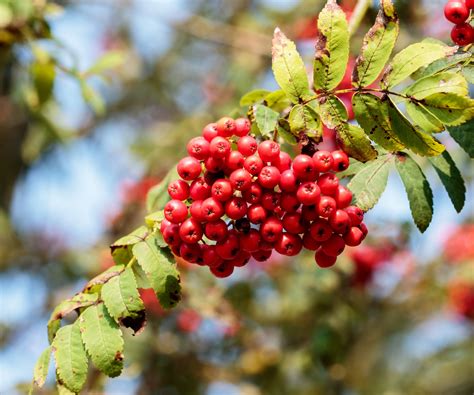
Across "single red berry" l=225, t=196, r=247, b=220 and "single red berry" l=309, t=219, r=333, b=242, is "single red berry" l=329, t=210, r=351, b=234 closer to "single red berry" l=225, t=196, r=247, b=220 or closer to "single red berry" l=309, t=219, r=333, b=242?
"single red berry" l=309, t=219, r=333, b=242

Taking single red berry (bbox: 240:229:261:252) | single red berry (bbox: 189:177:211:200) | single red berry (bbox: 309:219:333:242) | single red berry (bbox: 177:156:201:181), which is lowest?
single red berry (bbox: 309:219:333:242)

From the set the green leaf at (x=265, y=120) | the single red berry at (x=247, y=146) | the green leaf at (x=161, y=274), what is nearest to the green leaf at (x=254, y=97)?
the green leaf at (x=265, y=120)

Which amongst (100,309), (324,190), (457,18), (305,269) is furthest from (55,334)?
(305,269)

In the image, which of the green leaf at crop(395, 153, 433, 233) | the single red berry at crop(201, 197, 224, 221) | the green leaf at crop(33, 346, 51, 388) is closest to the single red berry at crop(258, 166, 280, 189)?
the single red berry at crop(201, 197, 224, 221)

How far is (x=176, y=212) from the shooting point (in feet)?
4.30

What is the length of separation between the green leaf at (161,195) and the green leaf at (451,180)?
64 centimetres

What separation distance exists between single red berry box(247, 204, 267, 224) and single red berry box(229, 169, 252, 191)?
1.9 inches

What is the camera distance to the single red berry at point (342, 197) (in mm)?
1296

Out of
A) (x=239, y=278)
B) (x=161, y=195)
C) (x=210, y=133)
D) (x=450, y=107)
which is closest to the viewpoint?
(x=450, y=107)

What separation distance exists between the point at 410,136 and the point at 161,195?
682mm

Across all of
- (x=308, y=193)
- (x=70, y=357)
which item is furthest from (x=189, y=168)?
(x=70, y=357)

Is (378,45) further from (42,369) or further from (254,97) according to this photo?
(42,369)

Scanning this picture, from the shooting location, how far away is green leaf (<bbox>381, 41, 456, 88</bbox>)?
1.28 metres

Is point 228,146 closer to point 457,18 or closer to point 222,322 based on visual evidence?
point 457,18
